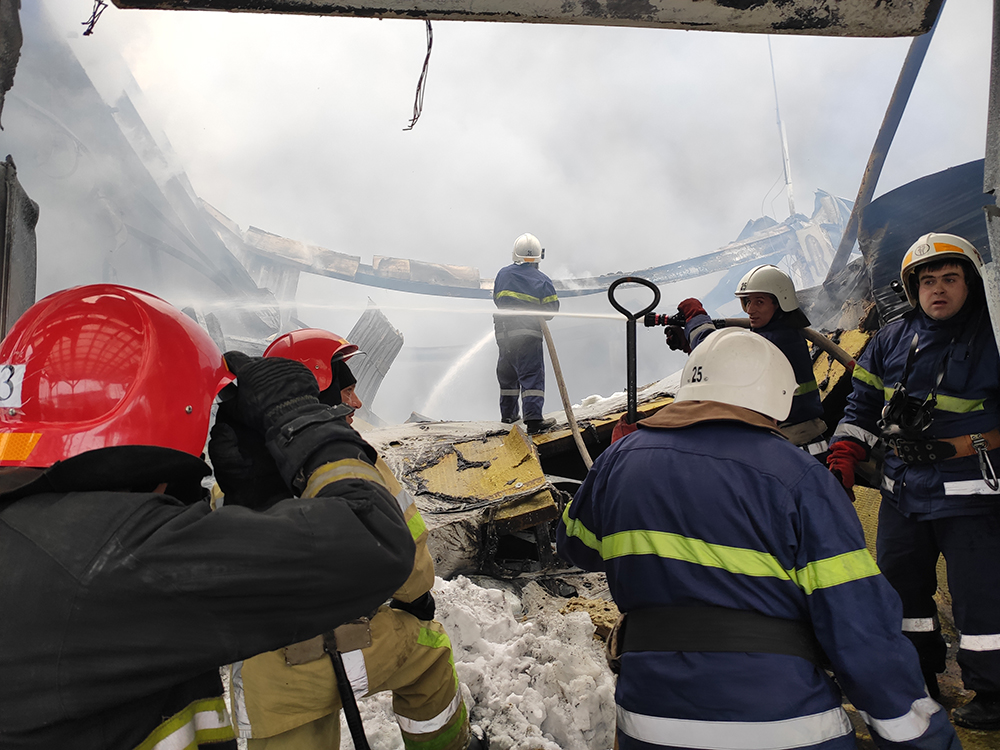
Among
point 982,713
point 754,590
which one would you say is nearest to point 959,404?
point 982,713

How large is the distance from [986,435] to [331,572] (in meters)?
2.70

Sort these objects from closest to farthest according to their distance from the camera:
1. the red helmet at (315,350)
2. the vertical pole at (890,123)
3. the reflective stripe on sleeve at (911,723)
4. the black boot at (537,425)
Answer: the reflective stripe on sleeve at (911,723) → the red helmet at (315,350) → the vertical pole at (890,123) → the black boot at (537,425)

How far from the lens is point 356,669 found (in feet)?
6.10

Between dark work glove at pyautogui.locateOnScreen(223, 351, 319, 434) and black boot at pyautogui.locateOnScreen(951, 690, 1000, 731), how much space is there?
2.82m

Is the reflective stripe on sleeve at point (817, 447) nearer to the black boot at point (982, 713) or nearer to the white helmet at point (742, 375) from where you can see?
the black boot at point (982, 713)

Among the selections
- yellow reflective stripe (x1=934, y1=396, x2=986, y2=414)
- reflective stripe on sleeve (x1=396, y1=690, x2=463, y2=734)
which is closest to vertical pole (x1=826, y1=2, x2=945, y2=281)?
yellow reflective stripe (x1=934, y1=396, x2=986, y2=414)

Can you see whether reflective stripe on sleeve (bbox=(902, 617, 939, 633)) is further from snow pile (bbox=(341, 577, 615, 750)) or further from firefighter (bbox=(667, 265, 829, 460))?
snow pile (bbox=(341, 577, 615, 750))

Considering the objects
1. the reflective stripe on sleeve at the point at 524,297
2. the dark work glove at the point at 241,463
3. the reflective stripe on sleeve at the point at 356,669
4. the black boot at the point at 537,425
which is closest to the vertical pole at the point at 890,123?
the reflective stripe on sleeve at the point at 524,297

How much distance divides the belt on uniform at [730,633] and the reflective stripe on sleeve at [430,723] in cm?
105

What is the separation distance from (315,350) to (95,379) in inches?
62.8

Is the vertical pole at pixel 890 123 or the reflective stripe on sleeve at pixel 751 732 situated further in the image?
the vertical pole at pixel 890 123

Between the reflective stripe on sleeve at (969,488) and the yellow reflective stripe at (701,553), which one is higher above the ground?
the yellow reflective stripe at (701,553)

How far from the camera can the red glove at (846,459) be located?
286 cm

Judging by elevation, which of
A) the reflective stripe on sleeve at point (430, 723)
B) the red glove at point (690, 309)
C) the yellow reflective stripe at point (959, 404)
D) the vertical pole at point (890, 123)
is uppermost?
the vertical pole at point (890, 123)
